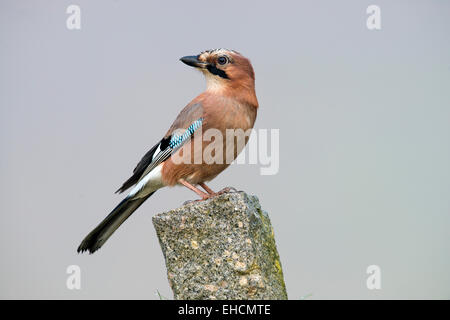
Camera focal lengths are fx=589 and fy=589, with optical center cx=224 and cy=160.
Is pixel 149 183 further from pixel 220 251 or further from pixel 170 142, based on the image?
pixel 220 251

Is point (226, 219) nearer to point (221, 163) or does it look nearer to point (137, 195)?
point (221, 163)

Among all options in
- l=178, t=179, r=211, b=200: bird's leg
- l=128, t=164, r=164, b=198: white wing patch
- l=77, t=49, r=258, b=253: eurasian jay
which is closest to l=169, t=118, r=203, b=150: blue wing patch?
l=77, t=49, r=258, b=253: eurasian jay

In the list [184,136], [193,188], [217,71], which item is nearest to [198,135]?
[184,136]

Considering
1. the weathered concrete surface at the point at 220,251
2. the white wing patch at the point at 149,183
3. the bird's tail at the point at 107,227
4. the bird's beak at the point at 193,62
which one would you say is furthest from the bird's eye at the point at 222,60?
the bird's tail at the point at 107,227

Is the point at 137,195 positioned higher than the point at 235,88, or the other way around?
the point at 235,88

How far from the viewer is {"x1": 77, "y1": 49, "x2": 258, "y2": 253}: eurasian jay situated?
245 inches

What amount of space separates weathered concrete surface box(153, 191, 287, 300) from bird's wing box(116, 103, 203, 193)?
3.42 feet

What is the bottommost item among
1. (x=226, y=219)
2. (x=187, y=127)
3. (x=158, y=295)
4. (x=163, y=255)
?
(x=158, y=295)

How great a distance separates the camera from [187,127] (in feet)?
20.9

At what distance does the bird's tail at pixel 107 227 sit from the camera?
251 inches

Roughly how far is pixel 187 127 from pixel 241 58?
983mm

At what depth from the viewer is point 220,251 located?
17.3 feet
